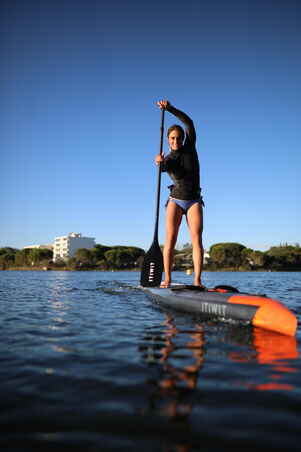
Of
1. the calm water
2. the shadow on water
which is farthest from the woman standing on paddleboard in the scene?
the calm water

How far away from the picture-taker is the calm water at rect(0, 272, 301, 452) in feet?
5.82

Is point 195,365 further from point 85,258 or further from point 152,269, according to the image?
point 85,258

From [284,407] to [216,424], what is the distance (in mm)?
532

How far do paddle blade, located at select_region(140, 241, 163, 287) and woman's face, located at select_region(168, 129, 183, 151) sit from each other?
2571mm

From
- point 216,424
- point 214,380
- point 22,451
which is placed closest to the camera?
point 22,451

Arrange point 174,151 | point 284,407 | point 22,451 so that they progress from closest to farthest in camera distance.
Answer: point 22,451 < point 284,407 < point 174,151

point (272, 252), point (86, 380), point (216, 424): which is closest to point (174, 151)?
point (86, 380)

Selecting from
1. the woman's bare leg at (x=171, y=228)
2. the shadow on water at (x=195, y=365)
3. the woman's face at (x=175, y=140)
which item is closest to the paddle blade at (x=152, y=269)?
the woman's bare leg at (x=171, y=228)

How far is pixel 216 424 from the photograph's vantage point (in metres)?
1.91

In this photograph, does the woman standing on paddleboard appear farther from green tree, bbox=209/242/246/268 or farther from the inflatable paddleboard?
green tree, bbox=209/242/246/268

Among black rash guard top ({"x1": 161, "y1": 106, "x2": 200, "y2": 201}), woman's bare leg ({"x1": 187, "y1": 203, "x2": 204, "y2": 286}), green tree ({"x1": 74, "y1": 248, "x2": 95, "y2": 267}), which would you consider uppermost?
black rash guard top ({"x1": 161, "y1": 106, "x2": 200, "y2": 201})

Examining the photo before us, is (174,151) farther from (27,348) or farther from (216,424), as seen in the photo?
(216,424)

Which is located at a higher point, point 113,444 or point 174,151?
point 174,151

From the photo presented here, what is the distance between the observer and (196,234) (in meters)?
6.74
